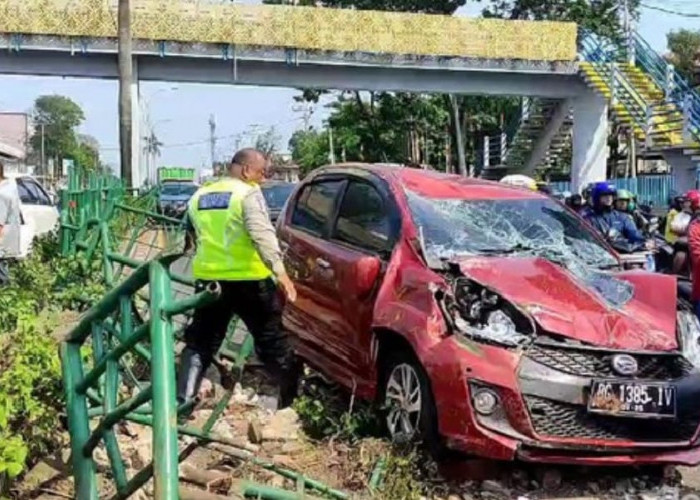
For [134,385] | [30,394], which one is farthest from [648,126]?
[30,394]

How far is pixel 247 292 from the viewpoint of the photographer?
19.1 feet

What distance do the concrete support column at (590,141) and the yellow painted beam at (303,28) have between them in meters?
1.59

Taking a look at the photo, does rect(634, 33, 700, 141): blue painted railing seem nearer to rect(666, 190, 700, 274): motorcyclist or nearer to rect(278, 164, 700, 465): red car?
rect(666, 190, 700, 274): motorcyclist

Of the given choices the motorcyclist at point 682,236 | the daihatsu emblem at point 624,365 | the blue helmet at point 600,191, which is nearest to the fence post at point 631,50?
the blue helmet at point 600,191

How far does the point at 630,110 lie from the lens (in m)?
27.3

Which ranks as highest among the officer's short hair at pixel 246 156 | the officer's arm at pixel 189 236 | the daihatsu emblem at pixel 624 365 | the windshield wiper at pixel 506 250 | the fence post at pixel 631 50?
the fence post at pixel 631 50

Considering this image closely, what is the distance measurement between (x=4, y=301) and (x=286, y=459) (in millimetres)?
2319

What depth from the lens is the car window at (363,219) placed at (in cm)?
611

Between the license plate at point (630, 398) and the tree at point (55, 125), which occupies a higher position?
the tree at point (55, 125)

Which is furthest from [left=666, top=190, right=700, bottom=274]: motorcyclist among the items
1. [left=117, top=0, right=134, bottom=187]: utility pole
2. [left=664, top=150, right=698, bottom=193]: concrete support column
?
[left=117, top=0, right=134, bottom=187]: utility pole

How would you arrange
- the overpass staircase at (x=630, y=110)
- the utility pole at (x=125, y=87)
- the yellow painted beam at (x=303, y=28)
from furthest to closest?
the yellow painted beam at (x=303, y=28)
the overpass staircase at (x=630, y=110)
the utility pole at (x=125, y=87)

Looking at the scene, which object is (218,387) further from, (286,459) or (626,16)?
(626,16)

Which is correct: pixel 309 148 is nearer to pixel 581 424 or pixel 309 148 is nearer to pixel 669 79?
pixel 669 79

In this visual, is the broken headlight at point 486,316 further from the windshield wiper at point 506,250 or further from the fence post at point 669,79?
the fence post at point 669,79
